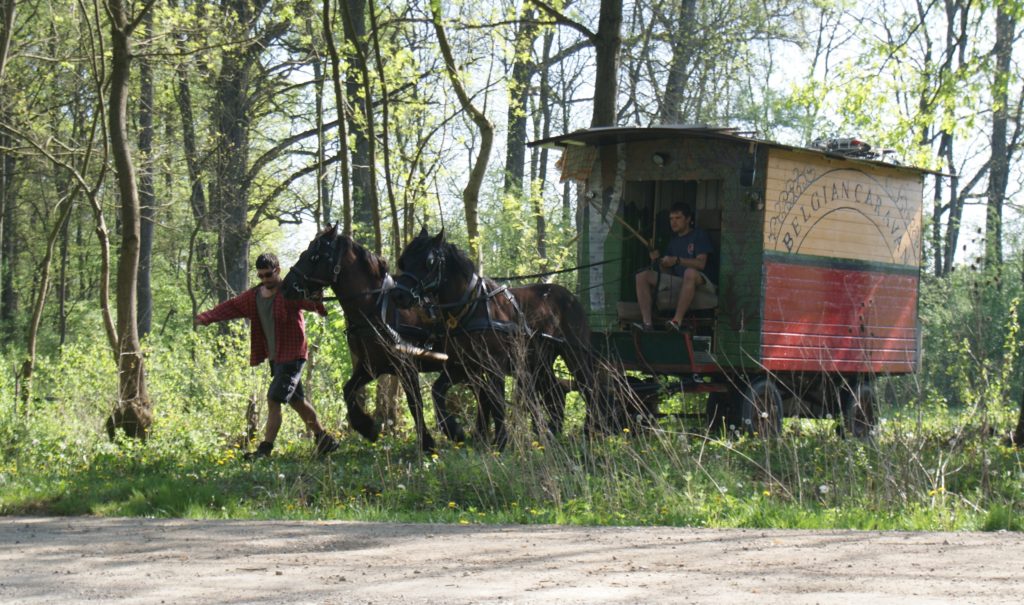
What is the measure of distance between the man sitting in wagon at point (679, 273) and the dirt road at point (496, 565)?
501cm

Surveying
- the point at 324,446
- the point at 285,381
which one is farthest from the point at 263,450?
the point at 285,381

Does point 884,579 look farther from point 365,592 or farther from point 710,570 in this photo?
point 365,592

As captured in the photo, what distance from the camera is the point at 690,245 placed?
12625 mm

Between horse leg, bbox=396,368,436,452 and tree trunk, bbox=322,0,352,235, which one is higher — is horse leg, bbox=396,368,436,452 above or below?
below

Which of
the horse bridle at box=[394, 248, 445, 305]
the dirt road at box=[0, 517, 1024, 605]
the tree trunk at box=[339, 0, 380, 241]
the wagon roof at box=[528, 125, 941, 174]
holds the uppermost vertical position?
the tree trunk at box=[339, 0, 380, 241]

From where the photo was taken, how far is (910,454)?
29.7ft

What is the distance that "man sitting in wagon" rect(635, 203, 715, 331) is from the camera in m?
12.4

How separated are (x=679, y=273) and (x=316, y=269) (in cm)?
375

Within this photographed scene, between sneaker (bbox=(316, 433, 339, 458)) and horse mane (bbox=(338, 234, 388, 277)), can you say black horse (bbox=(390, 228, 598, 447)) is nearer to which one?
horse mane (bbox=(338, 234, 388, 277))

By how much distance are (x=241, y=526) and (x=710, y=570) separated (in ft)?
10.3

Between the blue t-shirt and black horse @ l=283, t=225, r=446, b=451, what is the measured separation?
106 inches

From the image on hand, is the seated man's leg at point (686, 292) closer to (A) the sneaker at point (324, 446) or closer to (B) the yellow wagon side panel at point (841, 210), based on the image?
(B) the yellow wagon side panel at point (841, 210)

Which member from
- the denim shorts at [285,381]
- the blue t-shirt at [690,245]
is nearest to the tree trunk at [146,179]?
the denim shorts at [285,381]

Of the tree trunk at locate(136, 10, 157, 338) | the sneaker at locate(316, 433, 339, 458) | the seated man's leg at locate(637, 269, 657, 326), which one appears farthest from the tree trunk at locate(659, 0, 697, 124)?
the sneaker at locate(316, 433, 339, 458)
